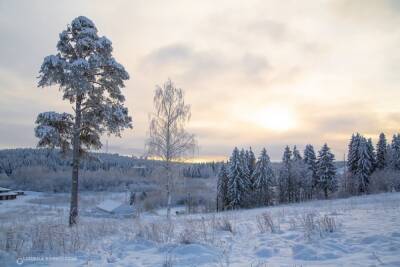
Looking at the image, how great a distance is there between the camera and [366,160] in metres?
55.0

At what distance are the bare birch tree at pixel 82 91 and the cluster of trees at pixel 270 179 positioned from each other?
41.3 metres

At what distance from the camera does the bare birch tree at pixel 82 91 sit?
13648 millimetres

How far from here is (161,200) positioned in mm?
81938

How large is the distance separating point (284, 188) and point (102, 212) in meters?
37.3

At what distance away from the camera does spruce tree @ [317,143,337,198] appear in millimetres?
57016

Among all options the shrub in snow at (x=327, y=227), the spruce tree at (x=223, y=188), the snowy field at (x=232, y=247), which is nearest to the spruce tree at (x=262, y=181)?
the spruce tree at (x=223, y=188)

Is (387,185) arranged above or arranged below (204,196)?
above

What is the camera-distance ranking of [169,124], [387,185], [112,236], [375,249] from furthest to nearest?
[387,185], [169,124], [112,236], [375,249]

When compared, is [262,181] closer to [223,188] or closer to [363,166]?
[223,188]

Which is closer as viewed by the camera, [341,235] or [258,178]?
[341,235]

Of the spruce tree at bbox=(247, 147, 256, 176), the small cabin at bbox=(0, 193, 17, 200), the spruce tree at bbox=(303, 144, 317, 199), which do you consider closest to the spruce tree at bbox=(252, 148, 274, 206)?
the spruce tree at bbox=(247, 147, 256, 176)

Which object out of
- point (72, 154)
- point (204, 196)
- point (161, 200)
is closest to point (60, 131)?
point (72, 154)

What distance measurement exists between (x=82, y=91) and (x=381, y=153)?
63.5 m

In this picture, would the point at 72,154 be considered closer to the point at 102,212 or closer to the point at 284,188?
the point at 102,212
